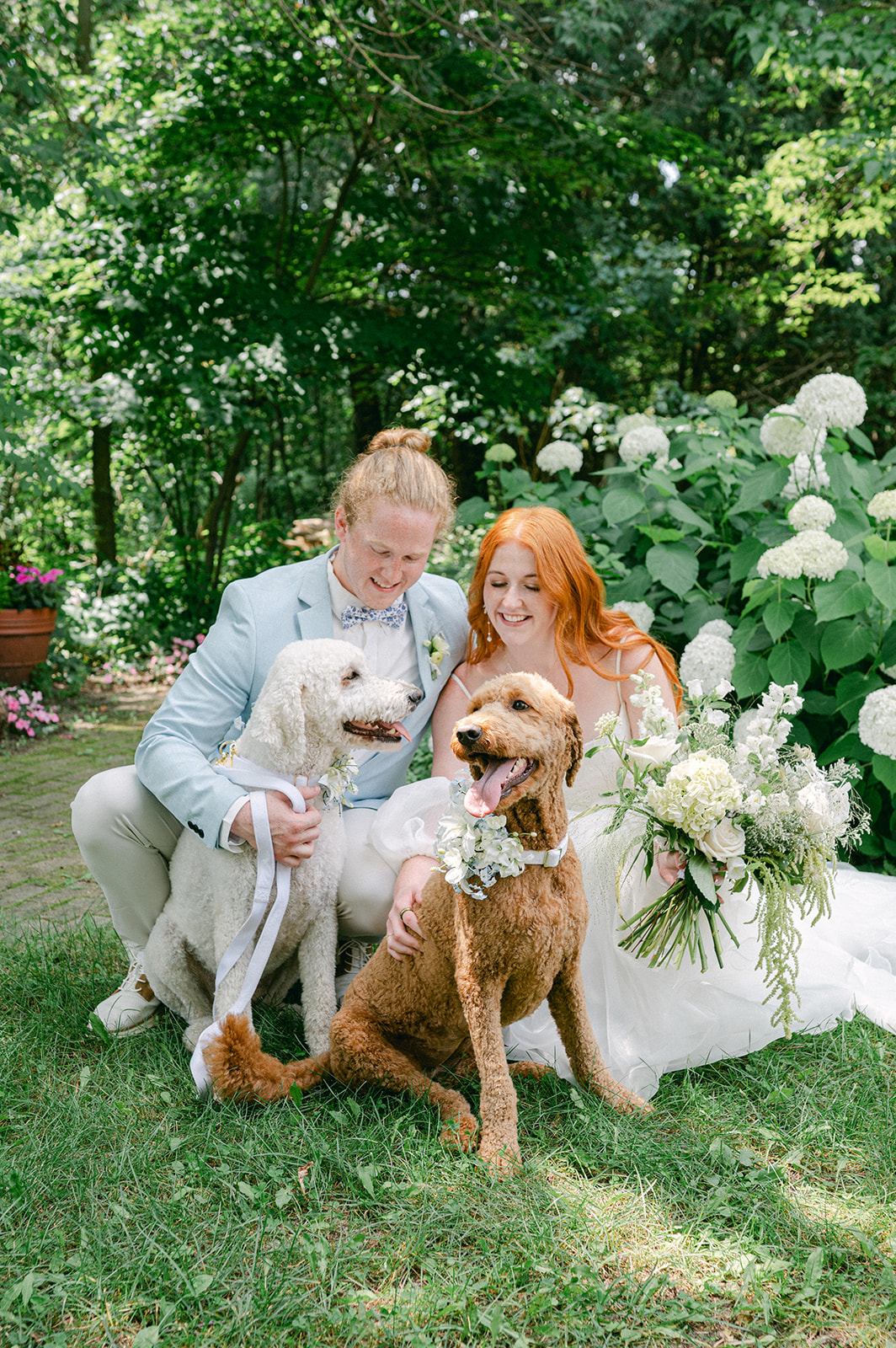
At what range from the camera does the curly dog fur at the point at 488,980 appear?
1.97m

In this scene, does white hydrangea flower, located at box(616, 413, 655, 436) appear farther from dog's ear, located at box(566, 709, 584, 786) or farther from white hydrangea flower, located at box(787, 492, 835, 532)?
dog's ear, located at box(566, 709, 584, 786)

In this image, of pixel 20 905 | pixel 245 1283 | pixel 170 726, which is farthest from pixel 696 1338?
pixel 20 905

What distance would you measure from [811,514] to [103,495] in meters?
7.64

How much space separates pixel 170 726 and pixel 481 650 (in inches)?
38.9

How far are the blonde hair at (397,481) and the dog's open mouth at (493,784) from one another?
0.91 meters

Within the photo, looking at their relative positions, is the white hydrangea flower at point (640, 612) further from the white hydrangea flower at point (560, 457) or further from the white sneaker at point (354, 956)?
the white sneaker at point (354, 956)

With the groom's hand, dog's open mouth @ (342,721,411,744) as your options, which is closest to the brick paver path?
A: the groom's hand

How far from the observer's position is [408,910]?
2326 millimetres

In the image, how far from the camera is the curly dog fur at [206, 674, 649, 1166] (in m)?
1.97

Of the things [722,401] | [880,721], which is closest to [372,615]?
[880,721]

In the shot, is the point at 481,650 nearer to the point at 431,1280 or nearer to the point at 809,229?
the point at 431,1280

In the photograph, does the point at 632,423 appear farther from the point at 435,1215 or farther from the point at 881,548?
the point at 435,1215

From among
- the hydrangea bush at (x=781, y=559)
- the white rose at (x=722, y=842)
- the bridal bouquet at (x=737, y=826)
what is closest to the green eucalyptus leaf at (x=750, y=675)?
the hydrangea bush at (x=781, y=559)

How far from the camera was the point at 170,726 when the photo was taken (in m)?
2.60
